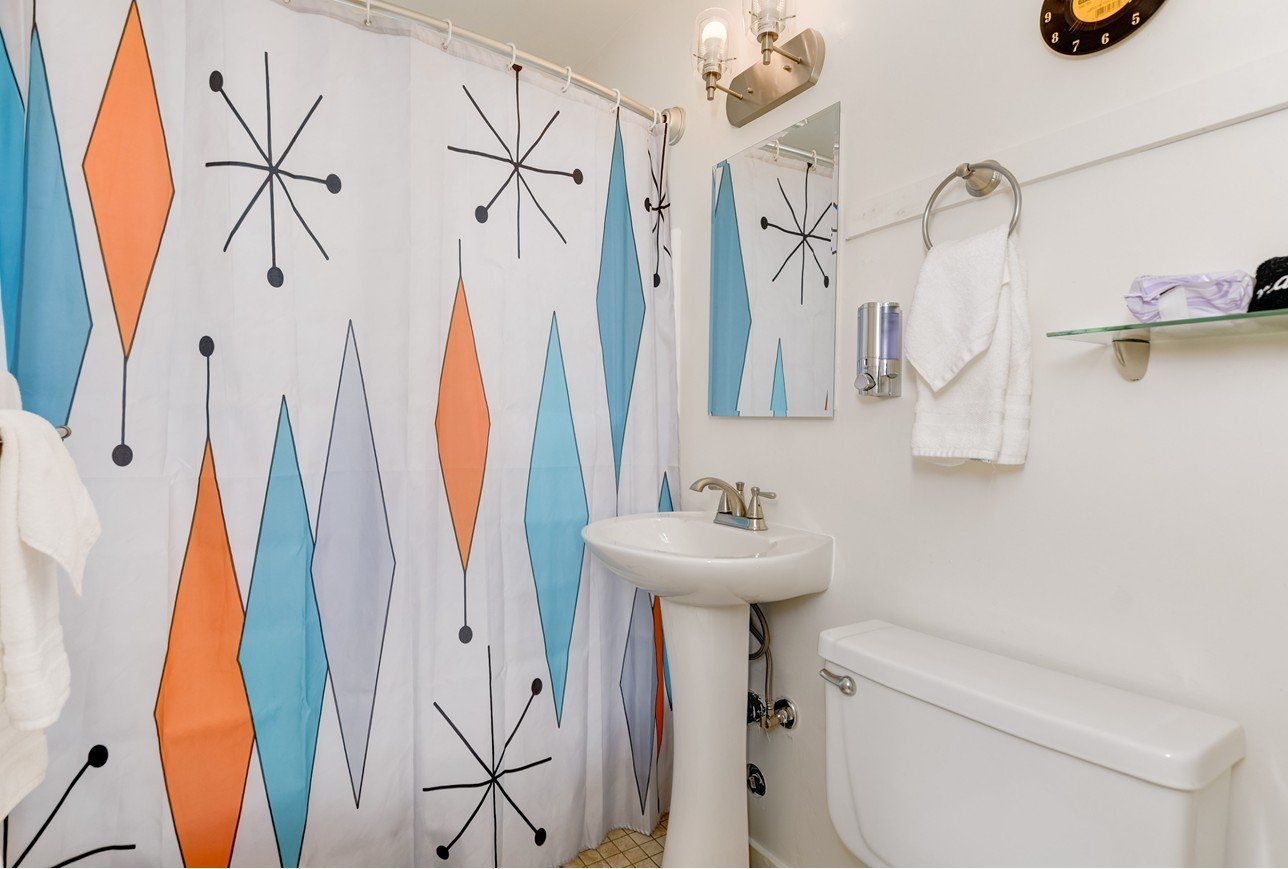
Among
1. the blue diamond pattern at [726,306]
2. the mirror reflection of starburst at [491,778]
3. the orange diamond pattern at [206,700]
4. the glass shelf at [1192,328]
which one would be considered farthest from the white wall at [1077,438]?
the orange diamond pattern at [206,700]

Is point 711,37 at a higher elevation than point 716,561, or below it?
higher

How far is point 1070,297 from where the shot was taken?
1.01 meters

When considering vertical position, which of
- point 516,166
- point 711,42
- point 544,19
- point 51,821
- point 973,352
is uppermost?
point 544,19

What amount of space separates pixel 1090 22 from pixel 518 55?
3.71ft

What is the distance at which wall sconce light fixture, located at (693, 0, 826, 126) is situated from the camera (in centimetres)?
137

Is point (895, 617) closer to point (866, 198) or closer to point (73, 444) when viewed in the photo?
point (866, 198)

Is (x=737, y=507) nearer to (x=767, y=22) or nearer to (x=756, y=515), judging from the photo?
(x=756, y=515)

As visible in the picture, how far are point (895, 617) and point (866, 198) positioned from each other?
87 cm

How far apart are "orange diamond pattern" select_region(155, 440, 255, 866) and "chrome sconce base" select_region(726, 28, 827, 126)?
4.74 feet

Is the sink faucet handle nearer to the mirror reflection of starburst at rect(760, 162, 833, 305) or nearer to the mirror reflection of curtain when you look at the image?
the mirror reflection of curtain

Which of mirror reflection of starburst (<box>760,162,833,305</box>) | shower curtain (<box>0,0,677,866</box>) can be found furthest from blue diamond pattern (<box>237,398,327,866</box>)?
mirror reflection of starburst (<box>760,162,833,305</box>)

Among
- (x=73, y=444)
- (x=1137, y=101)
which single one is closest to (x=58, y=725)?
(x=73, y=444)

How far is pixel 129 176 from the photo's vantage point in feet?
3.65

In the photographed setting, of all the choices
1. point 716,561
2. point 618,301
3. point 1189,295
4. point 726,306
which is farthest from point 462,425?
point 1189,295
